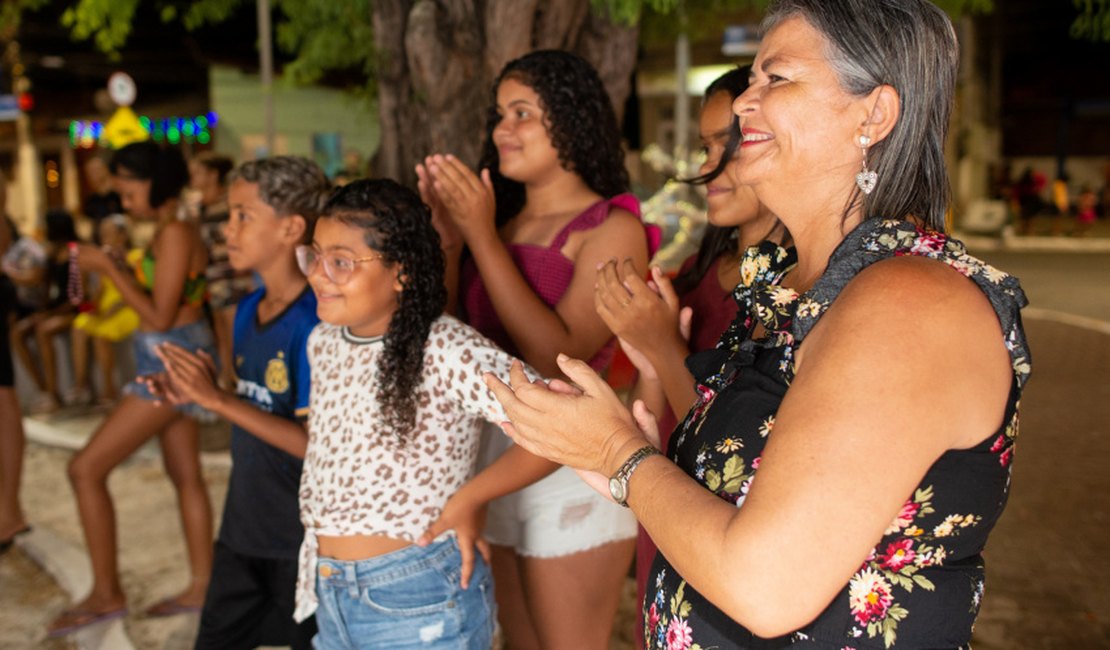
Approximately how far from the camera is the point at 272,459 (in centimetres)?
297

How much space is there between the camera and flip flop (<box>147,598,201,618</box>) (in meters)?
4.18

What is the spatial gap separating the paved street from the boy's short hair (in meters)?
1.95

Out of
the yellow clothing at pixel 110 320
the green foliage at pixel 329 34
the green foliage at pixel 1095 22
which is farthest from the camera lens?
the yellow clothing at pixel 110 320

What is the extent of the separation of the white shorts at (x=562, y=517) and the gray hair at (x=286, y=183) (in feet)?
3.54

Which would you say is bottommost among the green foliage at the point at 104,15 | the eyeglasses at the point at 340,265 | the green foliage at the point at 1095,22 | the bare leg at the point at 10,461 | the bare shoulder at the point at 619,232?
the bare leg at the point at 10,461

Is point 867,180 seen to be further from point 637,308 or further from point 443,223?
point 443,223

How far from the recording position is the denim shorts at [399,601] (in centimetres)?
235

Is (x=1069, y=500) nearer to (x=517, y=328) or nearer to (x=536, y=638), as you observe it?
(x=536, y=638)

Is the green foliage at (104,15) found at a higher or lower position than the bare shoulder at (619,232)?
higher

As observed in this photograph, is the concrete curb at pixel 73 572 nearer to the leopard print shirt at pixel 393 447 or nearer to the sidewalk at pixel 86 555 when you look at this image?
the sidewalk at pixel 86 555

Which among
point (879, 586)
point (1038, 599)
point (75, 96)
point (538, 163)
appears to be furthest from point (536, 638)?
point (75, 96)

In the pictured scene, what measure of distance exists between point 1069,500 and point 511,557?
418 centimetres

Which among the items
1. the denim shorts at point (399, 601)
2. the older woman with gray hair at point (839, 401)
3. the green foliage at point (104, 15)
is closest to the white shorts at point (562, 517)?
the denim shorts at point (399, 601)

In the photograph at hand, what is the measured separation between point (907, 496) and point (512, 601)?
197 centimetres
